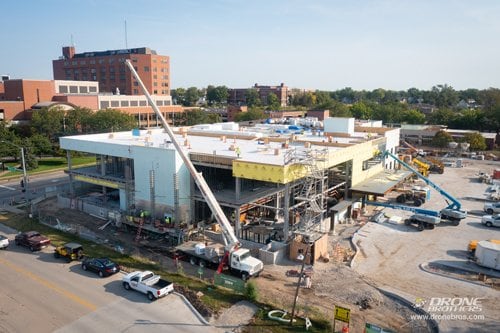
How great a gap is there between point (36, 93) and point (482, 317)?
10367 cm

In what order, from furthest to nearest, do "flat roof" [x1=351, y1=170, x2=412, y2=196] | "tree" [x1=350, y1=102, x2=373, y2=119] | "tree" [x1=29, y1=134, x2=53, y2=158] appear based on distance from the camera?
"tree" [x1=350, y1=102, x2=373, y2=119], "tree" [x1=29, y1=134, x2=53, y2=158], "flat roof" [x1=351, y1=170, x2=412, y2=196]

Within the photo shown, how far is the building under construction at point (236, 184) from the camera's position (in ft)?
115

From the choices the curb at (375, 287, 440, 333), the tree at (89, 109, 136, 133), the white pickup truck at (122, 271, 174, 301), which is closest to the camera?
the curb at (375, 287, 440, 333)

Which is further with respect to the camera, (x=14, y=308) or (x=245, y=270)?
(x=245, y=270)

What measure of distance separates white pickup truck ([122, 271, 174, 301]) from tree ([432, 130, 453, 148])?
87893 millimetres

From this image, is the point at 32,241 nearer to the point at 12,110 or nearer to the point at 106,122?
the point at 106,122

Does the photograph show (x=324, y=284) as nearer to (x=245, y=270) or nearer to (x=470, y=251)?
(x=245, y=270)

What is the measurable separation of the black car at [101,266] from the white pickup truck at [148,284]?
1.99 m

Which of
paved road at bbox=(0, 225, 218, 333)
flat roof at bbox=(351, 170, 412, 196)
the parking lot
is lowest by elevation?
the parking lot

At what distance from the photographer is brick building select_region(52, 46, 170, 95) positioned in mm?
146375

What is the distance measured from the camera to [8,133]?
72.4 m

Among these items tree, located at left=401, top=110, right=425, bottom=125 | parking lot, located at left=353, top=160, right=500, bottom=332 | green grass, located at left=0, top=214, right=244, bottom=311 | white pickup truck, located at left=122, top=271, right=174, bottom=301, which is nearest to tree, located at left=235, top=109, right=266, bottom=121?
tree, located at left=401, top=110, right=425, bottom=125

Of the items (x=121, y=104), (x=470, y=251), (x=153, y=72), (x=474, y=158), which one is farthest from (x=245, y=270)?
(x=153, y=72)

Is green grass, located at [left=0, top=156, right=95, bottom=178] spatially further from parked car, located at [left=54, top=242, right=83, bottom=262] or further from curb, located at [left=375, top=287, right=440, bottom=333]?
curb, located at [left=375, top=287, right=440, bottom=333]
